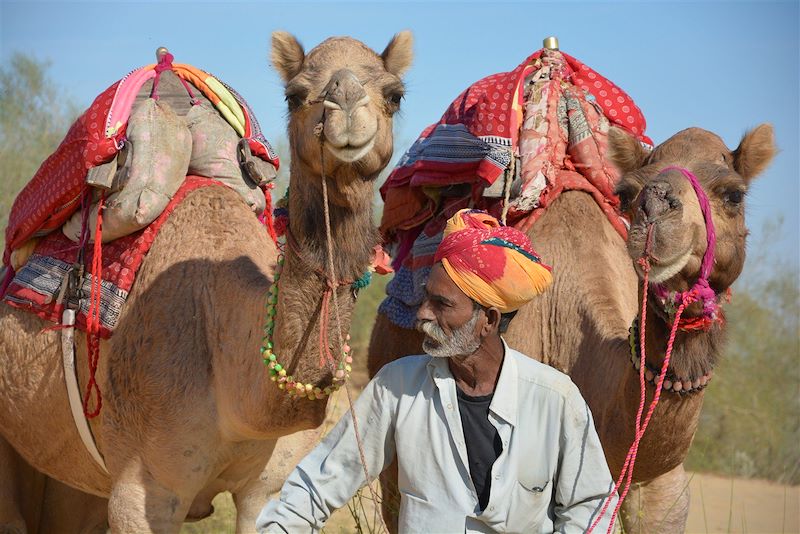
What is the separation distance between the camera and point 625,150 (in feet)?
14.2

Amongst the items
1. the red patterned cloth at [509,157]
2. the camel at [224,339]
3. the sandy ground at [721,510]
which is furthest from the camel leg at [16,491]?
the red patterned cloth at [509,157]

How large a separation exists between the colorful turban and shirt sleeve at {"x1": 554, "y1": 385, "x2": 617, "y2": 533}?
391 millimetres

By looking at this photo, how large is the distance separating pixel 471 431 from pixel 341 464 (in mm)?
422

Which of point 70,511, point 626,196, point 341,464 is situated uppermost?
point 626,196

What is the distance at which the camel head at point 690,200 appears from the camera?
3.61 metres

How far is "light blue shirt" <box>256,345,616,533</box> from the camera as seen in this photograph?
306cm

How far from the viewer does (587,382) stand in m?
4.47

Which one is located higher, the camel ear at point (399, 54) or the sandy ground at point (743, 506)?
the camel ear at point (399, 54)

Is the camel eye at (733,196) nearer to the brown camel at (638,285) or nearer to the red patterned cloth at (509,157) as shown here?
the brown camel at (638,285)

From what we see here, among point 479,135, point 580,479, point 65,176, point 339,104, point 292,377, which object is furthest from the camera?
point 479,135

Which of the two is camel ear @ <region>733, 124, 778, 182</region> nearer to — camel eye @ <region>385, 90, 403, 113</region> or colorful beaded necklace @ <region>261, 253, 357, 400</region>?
camel eye @ <region>385, 90, 403, 113</region>

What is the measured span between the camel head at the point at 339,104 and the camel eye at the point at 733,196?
1278 mm

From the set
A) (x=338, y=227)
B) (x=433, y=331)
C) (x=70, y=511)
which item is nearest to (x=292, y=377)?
(x=338, y=227)

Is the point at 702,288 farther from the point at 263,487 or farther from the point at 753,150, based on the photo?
the point at 263,487
